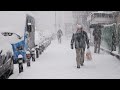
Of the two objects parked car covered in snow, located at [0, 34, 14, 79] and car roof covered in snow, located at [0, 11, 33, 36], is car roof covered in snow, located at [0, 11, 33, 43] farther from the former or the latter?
parked car covered in snow, located at [0, 34, 14, 79]

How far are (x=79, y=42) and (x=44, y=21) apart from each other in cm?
9269

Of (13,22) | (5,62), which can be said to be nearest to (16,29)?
(13,22)

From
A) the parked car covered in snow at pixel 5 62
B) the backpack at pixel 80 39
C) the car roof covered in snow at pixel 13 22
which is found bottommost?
the parked car covered in snow at pixel 5 62

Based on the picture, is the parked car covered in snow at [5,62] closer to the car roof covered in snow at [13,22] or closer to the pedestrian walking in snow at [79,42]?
the pedestrian walking in snow at [79,42]

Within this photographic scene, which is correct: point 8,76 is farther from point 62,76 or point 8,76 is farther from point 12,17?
point 12,17

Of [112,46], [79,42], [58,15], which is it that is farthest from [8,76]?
[58,15]

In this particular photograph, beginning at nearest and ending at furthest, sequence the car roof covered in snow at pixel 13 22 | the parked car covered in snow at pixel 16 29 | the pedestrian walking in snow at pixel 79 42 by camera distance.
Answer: the pedestrian walking in snow at pixel 79 42, the parked car covered in snow at pixel 16 29, the car roof covered in snow at pixel 13 22

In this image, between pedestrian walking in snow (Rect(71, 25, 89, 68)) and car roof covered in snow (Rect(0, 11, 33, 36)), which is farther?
car roof covered in snow (Rect(0, 11, 33, 36))

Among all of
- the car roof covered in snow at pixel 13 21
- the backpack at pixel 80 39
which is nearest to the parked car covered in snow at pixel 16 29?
the car roof covered in snow at pixel 13 21

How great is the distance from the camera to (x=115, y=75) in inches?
477

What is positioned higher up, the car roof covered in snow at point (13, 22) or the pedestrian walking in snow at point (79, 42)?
the car roof covered in snow at point (13, 22)

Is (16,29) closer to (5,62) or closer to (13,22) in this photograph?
(13,22)

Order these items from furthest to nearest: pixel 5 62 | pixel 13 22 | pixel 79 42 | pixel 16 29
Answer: pixel 13 22, pixel 16 29, pixel 79 42, pixel 5 62

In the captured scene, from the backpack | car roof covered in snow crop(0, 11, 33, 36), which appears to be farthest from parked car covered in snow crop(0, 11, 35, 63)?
the backpack
